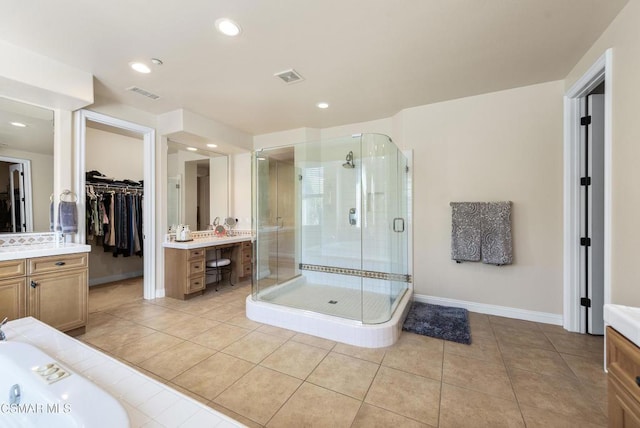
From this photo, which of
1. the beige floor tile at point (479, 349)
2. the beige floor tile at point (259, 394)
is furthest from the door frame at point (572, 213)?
the beige floor tile at point (259, 394)

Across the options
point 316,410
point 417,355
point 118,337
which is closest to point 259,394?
point 316,410

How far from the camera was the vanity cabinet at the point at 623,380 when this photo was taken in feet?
3.06

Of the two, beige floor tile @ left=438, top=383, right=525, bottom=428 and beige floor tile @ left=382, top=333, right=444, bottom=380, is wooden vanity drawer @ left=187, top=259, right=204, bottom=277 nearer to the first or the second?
beige floor tile @ left=382, top=333, right=444, bottom=380

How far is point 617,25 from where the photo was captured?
1.88 m

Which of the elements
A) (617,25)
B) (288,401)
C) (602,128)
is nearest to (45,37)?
(288,401)

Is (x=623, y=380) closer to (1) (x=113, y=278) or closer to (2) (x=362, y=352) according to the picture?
(2) (x=362, y=352)

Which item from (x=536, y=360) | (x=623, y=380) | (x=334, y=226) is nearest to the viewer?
(x=623, y=380)

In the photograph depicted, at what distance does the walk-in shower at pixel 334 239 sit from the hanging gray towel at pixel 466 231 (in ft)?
1.90

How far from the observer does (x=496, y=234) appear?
9.67 feet

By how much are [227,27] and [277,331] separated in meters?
A: 2.71

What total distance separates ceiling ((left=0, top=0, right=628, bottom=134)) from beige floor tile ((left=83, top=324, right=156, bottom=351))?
2.60m

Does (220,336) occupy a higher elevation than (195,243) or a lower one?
lower

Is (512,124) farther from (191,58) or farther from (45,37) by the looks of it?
(45,37)

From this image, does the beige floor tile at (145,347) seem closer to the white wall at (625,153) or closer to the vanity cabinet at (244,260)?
the vanity cabinet at (244,260)
